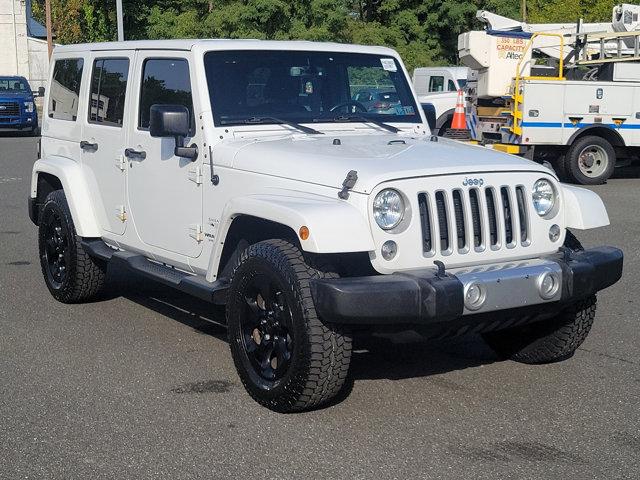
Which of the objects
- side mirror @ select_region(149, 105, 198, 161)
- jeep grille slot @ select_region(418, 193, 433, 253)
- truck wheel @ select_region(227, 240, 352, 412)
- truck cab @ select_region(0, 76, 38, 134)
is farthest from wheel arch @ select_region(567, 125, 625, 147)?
truck cab @ select_region(0, 76, 38, 134)

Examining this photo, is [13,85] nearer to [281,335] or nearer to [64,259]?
[64,259]

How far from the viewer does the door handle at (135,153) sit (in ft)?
21.6

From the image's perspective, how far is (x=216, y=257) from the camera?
576 centimetres

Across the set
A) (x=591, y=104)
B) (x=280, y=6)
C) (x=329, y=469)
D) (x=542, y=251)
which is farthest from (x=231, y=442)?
(x=280, y=6)

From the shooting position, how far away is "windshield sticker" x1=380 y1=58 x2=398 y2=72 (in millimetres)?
6949

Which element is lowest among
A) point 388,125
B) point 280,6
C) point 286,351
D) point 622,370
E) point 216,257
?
point 622,370

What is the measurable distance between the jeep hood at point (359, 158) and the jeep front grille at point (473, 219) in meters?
0.13

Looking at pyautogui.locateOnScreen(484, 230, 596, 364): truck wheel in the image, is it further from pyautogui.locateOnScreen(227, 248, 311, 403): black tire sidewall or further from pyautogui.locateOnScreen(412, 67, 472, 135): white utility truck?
pyautogui.locateOnScreen(412, 67, 472, 135): white utility truck

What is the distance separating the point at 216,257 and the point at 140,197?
1.15 m

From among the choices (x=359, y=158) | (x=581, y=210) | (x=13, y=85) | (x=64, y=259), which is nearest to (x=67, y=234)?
(x=64, y=259)

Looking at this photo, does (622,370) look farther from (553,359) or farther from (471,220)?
(471,220)

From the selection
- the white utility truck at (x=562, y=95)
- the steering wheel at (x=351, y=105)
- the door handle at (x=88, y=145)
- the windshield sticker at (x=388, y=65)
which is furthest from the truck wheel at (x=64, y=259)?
the white utility truck at (x=562, y=95)

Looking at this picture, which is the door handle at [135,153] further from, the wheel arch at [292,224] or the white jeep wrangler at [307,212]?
the wheel arch at [292,224]

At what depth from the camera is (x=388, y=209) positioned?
501 centimetres
